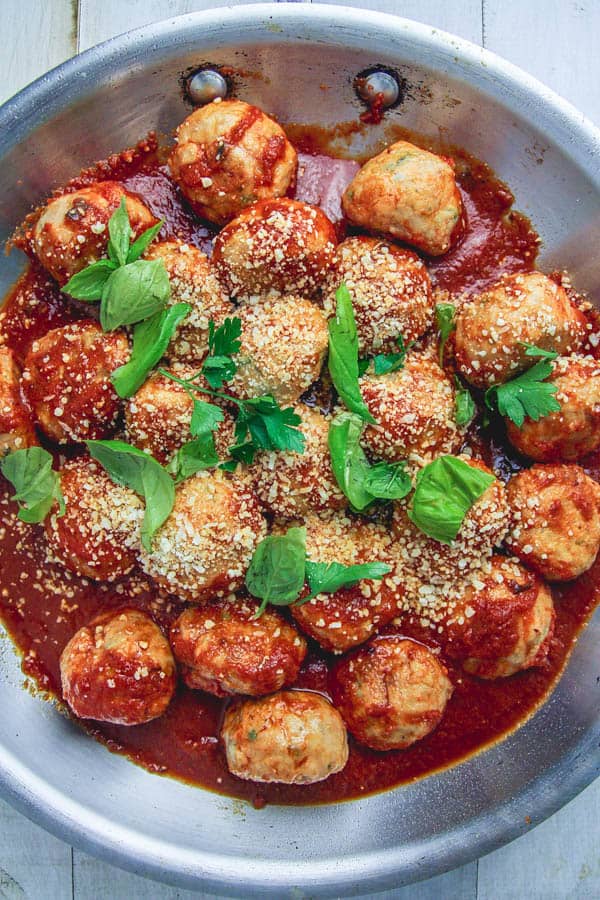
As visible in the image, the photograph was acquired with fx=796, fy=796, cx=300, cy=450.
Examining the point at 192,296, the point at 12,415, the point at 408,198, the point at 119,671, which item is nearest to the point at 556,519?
the point at 408,198

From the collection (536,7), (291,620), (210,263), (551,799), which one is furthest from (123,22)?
(551,799)

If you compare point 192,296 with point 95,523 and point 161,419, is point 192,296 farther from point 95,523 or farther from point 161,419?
point 95,523

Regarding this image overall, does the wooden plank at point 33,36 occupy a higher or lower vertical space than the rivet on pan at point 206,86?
higher

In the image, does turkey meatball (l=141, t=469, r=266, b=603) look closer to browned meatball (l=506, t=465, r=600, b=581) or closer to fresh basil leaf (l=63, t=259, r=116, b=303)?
fresh basil leaf (l=63, t=259, r=116, b=303)

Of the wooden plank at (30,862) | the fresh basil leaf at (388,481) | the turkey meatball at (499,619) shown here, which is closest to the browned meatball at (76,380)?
the fresh basil leaf at (388,481)

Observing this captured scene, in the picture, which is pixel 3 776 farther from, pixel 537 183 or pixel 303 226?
pixel 537 183

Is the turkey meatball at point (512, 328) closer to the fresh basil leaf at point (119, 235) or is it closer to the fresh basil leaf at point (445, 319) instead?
the fresh basil leaf at point (445, 319)

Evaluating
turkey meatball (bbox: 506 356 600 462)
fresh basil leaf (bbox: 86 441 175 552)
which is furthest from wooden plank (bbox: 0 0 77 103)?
turkey meatball (bbox: 506 356 600 462)
